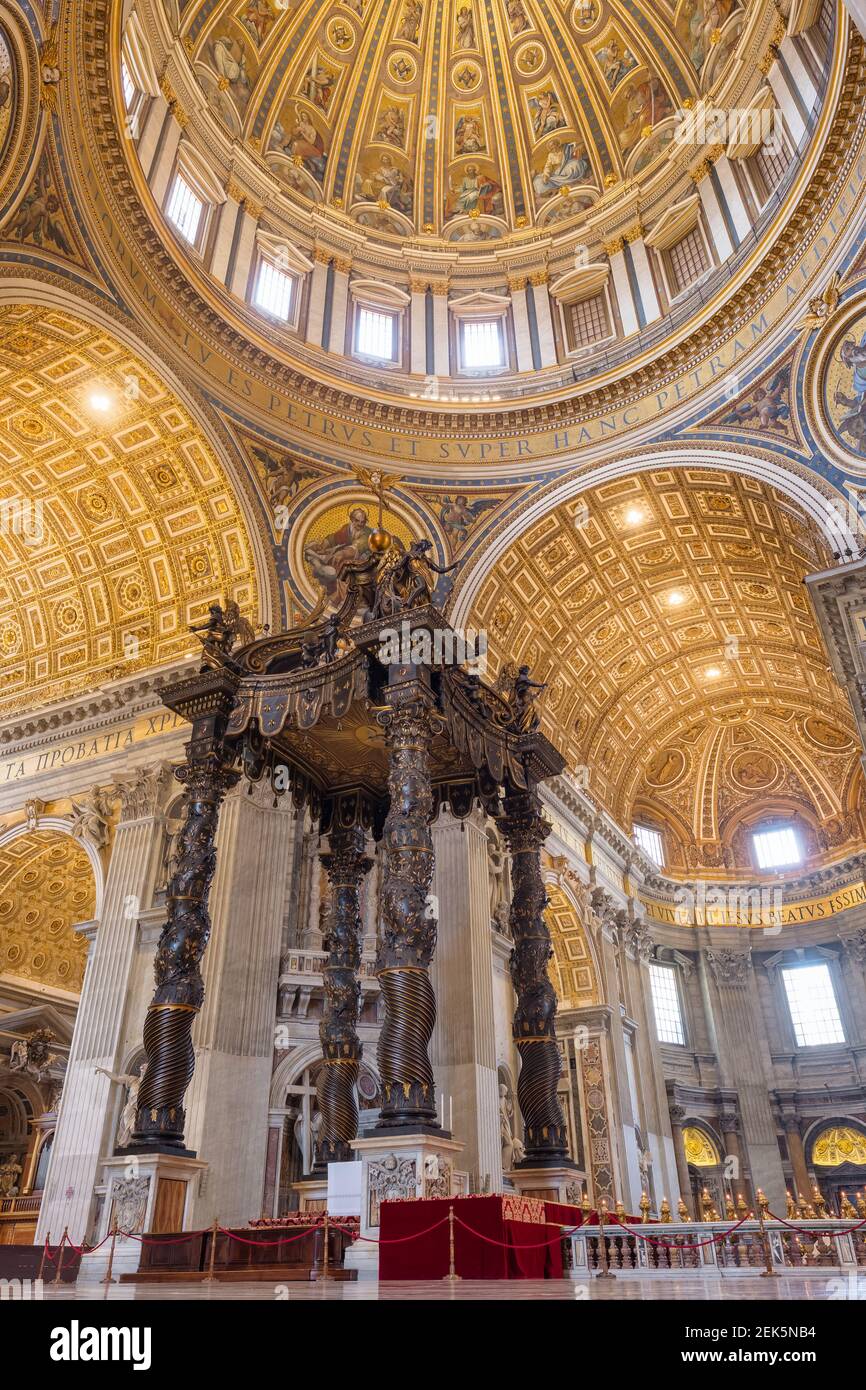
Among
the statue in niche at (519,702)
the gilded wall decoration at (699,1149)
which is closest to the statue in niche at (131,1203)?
the statue in niche at (519,702)

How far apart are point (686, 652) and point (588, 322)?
27.4 feet

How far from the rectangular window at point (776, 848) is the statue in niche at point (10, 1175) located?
67.7 feet

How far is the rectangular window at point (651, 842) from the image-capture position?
90.5 ft

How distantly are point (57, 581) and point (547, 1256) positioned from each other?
1487 centimetres

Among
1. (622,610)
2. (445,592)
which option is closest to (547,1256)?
(445,592)

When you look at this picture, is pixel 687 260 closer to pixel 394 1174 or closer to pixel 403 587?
pixel 403 587

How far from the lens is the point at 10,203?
1234 centimetres

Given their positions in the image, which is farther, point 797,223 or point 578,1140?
point 578,1140

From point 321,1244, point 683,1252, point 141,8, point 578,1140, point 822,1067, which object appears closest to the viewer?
point 321,1244

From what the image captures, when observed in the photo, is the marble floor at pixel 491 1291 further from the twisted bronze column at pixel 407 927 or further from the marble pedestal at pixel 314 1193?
the marble pedestal at pixel 314 1193

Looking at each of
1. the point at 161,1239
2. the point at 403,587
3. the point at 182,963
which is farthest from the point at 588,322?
the point at 161,1239

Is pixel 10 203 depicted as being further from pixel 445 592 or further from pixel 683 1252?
pixel 683 1252

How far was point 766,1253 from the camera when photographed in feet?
22.3

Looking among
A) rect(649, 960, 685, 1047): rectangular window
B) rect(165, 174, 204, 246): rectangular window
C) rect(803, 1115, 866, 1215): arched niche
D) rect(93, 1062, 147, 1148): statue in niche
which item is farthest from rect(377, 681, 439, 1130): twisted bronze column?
rect(803, 1115, 866, 1215): arched niche
